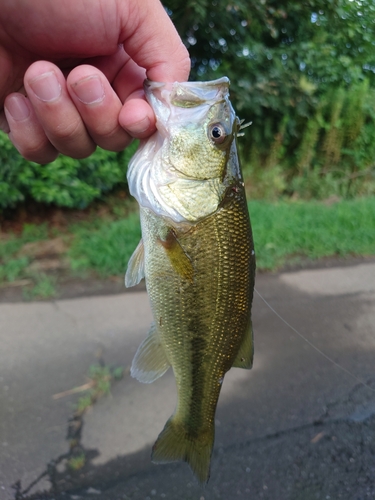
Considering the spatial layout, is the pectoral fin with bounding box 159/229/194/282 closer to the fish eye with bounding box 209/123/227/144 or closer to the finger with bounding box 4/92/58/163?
the fish eye with bounding box 209/123/227/144

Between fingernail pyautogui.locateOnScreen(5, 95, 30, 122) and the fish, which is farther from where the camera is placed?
fingernail pyautogui.locateOnScreen(5, 95, 30, 122)

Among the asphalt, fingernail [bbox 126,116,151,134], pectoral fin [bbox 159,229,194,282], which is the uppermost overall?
fingernail [bbox 126,116,151,134]

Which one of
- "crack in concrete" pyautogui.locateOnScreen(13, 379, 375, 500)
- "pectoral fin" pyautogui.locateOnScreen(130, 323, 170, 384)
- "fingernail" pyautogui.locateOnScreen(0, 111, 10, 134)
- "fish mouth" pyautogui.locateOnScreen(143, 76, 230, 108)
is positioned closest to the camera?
"fish mouth" pyautogui.locateOnScreen(143, 76, 230, 108)

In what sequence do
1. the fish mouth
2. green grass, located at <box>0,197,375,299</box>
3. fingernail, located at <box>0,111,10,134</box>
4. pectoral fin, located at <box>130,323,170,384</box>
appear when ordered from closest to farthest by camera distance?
the fish mouth → pectoral fin, located at <box>130,323,170,384</box> → fingernail, located at <box>0,111,10,134</box> → green grass, located at <box>0,197,375,299</box>

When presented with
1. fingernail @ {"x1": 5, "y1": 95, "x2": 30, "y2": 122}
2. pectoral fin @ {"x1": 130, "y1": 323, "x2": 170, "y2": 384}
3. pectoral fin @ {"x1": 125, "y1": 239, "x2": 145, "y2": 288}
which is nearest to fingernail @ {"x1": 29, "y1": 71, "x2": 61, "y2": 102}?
fingernail @ {"x1": 5, "y1": 95, "x2": 30, "y2": 122}

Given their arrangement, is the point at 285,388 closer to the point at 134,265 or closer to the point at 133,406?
the point at 133,406

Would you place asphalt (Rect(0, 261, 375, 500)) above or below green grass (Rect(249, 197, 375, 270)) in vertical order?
above

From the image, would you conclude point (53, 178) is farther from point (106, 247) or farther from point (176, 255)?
point (176, 255)

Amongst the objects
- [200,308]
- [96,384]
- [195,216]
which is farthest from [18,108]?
[96,384]
